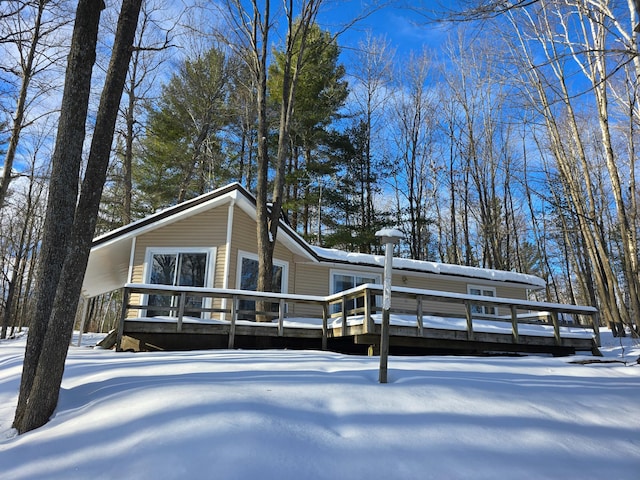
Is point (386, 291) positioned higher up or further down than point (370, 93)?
further down

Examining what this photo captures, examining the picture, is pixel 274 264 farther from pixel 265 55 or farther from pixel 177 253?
pixel 265 55

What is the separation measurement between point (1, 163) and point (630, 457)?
60.5 ft

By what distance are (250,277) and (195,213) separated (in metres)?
2.18

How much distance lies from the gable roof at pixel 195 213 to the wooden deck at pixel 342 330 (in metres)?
2.64

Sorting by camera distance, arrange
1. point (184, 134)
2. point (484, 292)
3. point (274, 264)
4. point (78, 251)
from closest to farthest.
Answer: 1. point (78, 251)
2. point (274, 264)
3. point (484, 292)
4. point (184, 134)

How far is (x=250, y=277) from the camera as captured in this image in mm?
11266

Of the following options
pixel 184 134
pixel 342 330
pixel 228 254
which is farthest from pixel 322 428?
pixel 184 134

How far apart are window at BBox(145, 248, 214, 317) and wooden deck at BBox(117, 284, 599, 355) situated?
1777 millimetres

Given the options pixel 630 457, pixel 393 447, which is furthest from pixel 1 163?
pixel 630 457

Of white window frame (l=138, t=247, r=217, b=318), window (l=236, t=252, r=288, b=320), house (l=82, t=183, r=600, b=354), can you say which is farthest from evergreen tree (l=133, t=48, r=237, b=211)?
window (l=236, t=252, r=288, b=320)

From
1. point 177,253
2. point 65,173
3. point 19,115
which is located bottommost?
point 65,173

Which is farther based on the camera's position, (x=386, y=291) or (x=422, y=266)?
(x=422, y=266)

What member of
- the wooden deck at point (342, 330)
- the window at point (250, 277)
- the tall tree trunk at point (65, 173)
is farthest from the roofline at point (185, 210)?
the tall tree trunk at point (65, 173)

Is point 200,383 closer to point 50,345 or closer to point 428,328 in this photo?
point 50,345
